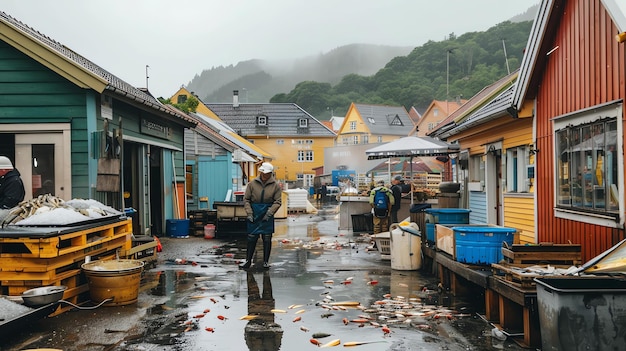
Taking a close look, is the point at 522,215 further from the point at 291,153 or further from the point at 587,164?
the point at 291,153

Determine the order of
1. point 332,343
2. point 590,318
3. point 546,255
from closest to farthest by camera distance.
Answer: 1. point 590,318
2. point 332,343
3. point 546,255

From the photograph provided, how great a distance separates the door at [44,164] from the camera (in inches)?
421

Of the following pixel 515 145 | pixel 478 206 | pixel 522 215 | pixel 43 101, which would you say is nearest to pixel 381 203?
pixel 478 206

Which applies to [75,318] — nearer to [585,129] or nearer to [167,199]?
[585,129]

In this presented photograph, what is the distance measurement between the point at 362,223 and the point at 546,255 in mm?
12845

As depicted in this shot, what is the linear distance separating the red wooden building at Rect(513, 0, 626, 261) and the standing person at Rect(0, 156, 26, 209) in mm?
8199

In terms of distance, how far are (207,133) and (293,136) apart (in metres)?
41.3

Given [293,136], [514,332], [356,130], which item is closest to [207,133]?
[514,332]

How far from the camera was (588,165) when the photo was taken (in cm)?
736

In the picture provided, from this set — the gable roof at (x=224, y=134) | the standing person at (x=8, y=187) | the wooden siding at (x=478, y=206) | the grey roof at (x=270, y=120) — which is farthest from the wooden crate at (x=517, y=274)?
the grey roof at (x=270, y=120)

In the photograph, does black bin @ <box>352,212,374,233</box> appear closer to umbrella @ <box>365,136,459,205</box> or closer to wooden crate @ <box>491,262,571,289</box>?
umbrella @ <box>365,136,459,205</box>

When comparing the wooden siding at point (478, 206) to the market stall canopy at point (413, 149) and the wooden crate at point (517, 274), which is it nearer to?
the market stall canopy at point (413, 149)

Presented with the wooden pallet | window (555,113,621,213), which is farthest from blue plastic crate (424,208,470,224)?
the wooden pallet

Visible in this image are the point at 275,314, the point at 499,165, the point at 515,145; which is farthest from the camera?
the point at 499,165
